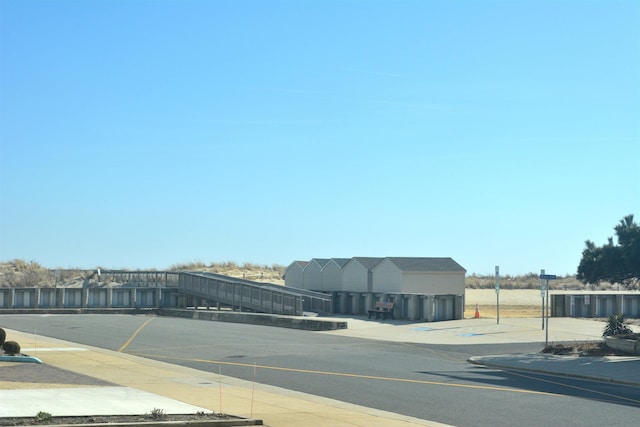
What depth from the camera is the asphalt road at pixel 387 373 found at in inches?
622

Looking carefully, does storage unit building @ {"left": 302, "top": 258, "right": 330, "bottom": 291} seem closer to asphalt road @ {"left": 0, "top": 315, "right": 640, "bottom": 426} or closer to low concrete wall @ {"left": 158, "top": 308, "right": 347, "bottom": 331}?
low concrete wall @ {"left": 158, "top": 308, "right": 347, "bottom": 331}

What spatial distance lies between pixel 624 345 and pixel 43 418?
19.6 metres

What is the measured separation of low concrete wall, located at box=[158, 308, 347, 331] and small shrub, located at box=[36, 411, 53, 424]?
85.0 feet

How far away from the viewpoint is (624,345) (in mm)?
26688

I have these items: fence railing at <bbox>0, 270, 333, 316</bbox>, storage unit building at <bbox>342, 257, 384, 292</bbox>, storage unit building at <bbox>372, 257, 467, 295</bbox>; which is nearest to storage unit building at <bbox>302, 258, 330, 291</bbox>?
fence railing at <bbox>0, 270, 333, 316</bbox>

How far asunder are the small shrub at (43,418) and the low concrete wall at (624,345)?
63.4 ft

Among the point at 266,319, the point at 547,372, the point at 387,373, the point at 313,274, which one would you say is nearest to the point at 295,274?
the point at 313,274

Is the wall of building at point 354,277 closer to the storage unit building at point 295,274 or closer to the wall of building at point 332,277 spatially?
the wall of building at point 332,277

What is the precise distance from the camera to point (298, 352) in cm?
2770

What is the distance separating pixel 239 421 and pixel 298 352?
14190 mm

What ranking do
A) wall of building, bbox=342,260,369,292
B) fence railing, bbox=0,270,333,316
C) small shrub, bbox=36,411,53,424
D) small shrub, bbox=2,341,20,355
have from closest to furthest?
small shrub, bbox=36,411,53,424
small shrub, bbox=2,341,20,355
fence railing, bbox=0,270,333,316
wall of building, bbox=342,260,369,292

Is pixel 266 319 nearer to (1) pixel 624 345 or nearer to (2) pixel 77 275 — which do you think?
(1) pixel 624 345

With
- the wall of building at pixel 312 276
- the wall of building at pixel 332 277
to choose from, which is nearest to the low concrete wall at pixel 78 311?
the wall of building at pixel 312 276

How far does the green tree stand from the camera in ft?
95.5
